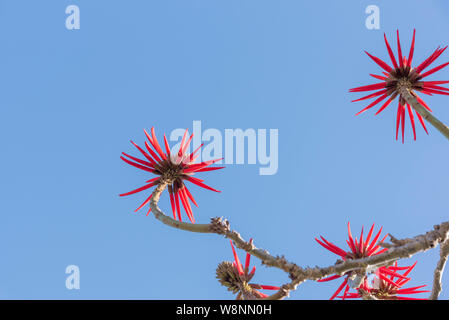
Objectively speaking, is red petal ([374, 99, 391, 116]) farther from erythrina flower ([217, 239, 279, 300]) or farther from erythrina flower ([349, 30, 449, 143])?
erythrina flower ([217, 239, 279, 300])

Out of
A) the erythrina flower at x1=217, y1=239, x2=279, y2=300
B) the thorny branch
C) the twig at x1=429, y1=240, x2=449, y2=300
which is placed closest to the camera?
the thorny branch

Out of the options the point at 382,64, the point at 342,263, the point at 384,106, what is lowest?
the point at 342,263

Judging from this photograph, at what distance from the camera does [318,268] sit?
2.07 m

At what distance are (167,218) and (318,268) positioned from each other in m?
1.00

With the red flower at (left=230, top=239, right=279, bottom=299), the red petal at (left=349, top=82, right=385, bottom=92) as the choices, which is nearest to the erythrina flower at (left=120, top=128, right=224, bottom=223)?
the red flower at (left=230, top=239, right=279, bottom=299)

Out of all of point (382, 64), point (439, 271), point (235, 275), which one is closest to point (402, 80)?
point (382, 64)

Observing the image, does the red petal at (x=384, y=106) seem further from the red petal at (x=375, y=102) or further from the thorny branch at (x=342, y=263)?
the thorny branch at (x=342, y=263)

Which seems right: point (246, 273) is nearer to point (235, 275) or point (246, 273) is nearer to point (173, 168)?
point (235, 275)

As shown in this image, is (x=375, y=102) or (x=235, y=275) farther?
(x=375, y=102)

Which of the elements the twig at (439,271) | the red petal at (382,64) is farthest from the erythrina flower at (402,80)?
the twig at (439,271)

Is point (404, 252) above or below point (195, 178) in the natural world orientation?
below

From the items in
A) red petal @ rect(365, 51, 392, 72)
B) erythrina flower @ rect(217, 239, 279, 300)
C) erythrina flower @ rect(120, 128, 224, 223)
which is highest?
red petal @ rect(365, 51, 392, 72)
